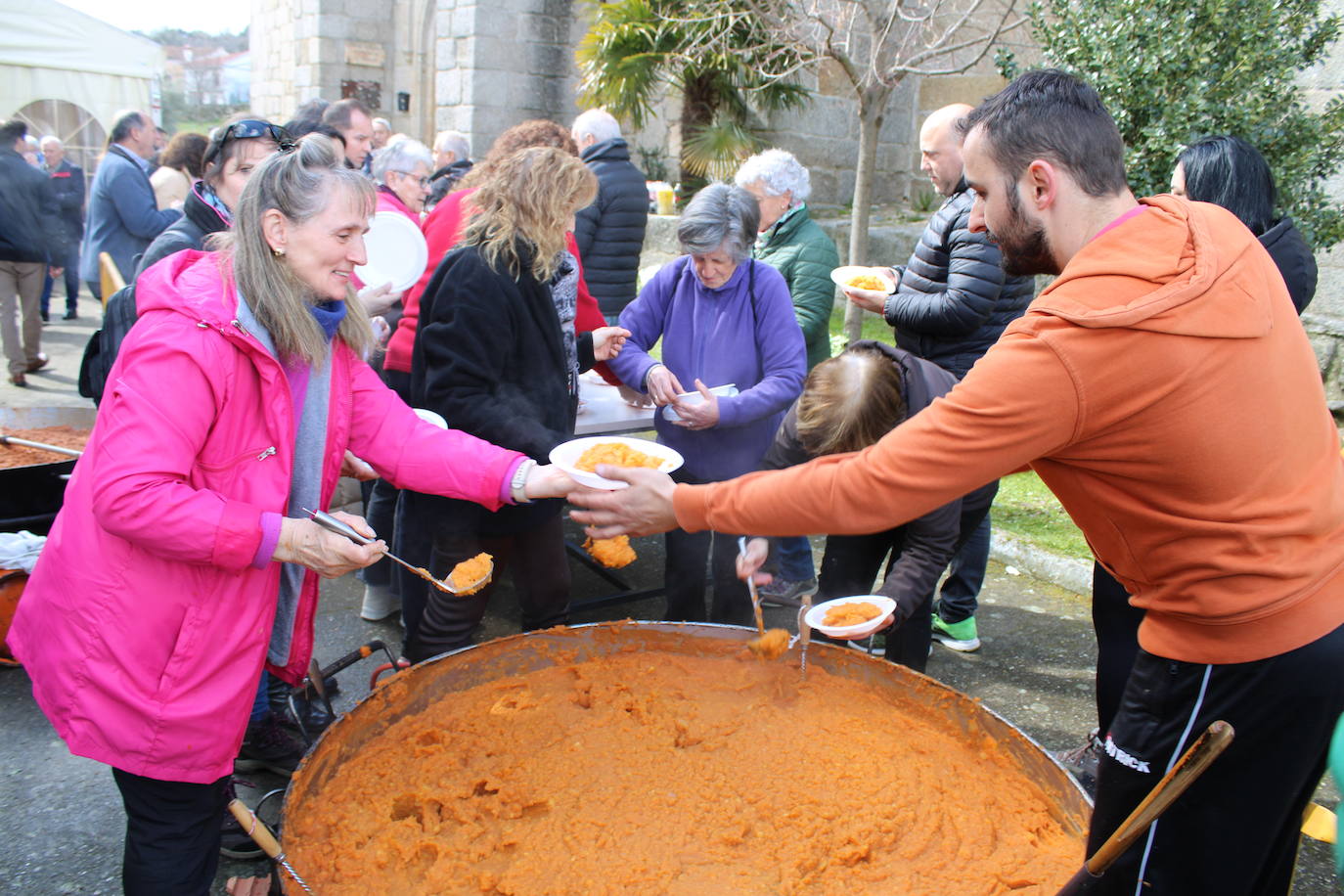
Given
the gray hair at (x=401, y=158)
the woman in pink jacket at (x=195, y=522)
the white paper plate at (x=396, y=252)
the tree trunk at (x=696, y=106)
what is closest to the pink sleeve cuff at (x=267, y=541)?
the woman in pink jacket at (x=195, y=522)

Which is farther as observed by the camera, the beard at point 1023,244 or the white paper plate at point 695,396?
the white paper plate at point 695,396

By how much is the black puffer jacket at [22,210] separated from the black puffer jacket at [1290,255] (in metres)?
9.16

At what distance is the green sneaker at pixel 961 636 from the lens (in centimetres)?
441

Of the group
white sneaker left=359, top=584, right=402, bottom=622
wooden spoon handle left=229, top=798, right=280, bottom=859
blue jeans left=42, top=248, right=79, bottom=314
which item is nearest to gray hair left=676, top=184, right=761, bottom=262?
white sneaker left=359, top=584, right=402, bottom=622

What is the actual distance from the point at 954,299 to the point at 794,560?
5.49 ft

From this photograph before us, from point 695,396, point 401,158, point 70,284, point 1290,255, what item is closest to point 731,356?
point 695,396

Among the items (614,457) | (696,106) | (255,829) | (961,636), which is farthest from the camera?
(696,106)

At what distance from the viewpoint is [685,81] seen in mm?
11328

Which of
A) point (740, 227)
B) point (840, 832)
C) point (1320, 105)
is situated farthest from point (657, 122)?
point (840, 832)

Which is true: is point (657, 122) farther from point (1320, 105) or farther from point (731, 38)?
point (1320, 105)

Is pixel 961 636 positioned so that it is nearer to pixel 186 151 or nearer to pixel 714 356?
pixel 714 356

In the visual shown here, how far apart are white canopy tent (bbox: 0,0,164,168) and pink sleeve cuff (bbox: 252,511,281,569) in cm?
1575

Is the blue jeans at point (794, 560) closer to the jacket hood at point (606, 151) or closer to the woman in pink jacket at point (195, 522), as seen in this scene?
the jacket hood at point (606, 151)

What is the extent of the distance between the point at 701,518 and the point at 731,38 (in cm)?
941
